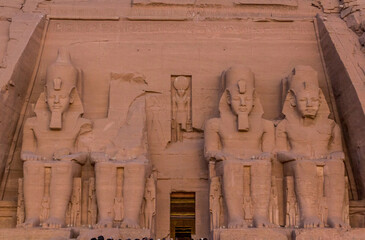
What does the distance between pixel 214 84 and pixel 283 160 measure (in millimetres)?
1974

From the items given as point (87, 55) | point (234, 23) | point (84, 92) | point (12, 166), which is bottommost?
point (12, 166)

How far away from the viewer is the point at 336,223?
9.12 metres

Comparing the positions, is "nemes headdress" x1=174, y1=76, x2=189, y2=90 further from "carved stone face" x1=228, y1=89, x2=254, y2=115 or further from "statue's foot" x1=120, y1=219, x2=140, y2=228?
"statue's foot" x1=120, y1=219, x2=140, y2=228

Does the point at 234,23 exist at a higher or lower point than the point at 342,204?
higher

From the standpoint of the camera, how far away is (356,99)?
396 inches

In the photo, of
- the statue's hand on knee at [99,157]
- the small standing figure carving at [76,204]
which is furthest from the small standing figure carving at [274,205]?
the small standing figure carving at [76,204]

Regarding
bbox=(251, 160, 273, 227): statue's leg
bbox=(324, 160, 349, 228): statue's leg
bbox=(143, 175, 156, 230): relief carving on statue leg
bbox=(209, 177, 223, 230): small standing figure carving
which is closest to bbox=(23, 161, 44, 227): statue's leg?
bbox=(143, 175, 156, 230): relief carving on statue leg

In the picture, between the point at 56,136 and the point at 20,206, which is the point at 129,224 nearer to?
the point at 20,206

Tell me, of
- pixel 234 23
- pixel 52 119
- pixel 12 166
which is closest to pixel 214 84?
pixel 234 23

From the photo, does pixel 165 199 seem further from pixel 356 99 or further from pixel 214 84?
pixel 356 99

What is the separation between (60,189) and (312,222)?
3.74 meters

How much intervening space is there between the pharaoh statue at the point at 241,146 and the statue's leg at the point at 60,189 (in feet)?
7.09

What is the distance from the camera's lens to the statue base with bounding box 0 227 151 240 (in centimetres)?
859

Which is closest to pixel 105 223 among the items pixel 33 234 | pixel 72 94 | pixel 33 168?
pixel 33 234
